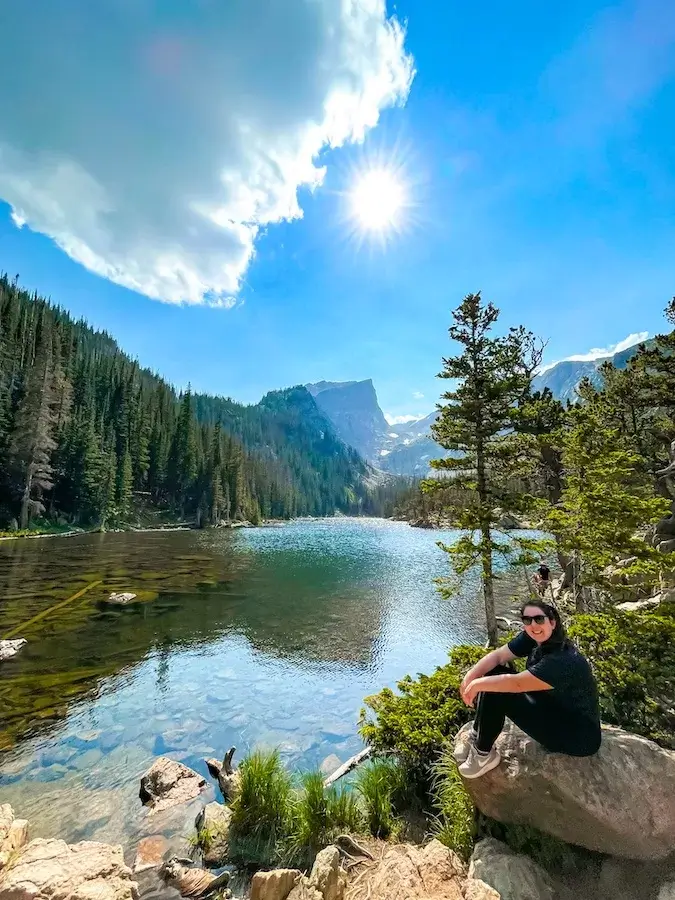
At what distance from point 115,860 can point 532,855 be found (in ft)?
17.1

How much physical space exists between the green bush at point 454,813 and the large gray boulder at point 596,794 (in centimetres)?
62

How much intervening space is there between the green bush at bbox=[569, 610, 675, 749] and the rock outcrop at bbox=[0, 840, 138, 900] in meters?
7.04

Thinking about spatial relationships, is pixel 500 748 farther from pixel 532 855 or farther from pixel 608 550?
pixel 608 550

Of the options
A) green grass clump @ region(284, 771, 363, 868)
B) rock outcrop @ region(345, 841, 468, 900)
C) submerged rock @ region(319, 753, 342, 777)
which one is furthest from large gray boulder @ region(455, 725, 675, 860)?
submerged rock @ region(319, 753, 342, 777)

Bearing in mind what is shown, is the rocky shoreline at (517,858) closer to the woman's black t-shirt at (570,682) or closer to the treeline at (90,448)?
the woman's black t-shirt at (570,682)

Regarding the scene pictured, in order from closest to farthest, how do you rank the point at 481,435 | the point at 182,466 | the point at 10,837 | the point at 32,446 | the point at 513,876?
the point at 513,876 → the point at 10,837 → the point at 481,435 → the point at 32,446 → the point at 182,466

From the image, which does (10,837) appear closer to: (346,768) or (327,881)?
(327,881)

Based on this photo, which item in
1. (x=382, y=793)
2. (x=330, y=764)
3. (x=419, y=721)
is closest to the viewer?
(x=382, y=793)

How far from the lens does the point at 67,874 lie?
4879 millimetres

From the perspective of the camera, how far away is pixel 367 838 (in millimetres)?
6004

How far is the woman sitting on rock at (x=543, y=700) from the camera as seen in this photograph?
4.58m

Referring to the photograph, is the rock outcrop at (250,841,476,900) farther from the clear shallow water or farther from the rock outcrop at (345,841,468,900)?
the clear shallow water

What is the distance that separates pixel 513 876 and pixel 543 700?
66.7 inches

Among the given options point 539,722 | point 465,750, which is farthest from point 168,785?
point 539,722
